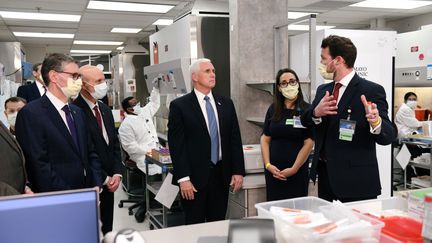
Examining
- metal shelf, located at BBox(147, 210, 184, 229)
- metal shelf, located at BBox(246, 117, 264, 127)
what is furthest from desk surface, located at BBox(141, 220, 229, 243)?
metal shelf, located at BBox(147, 210, 184, 229)

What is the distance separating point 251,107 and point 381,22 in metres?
7.16

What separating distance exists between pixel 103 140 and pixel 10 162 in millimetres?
1015

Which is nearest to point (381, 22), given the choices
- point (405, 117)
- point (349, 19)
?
point (349, 19)

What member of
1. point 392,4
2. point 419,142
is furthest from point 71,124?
point 392,4

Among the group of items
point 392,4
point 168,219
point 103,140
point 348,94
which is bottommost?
point 168,219

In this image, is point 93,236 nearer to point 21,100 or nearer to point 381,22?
point 21,100

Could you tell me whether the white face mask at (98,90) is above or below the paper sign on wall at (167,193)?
above

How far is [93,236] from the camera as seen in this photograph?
1075 mm

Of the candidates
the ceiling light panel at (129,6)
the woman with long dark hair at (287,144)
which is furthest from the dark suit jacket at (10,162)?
the ceiling light panel at (129,6)

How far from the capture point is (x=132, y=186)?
233 inches

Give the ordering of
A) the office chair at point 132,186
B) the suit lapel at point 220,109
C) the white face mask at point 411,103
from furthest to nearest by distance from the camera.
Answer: the white face mask at point 411,103 < the office chair at point 132,186 < the suit lapel at point 220,109

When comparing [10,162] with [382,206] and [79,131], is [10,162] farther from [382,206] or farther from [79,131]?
[382,206]

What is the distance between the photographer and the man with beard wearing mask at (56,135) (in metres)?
2.27

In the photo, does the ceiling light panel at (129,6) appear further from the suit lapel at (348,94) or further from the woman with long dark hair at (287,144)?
the suit lapel at (348,94)
